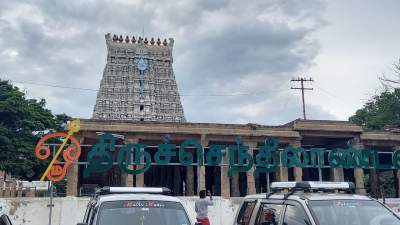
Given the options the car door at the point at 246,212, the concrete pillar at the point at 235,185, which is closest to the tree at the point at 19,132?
the concrete pillar at the point at 235,185

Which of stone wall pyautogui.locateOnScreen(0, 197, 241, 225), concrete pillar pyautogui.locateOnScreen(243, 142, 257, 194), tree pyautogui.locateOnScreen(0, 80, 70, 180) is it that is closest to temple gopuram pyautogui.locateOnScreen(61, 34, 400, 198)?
concrete pillar pyautogui.locateOnScreen(243, 142, 257, 194)

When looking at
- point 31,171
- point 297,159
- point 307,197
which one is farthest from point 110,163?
point 307,197

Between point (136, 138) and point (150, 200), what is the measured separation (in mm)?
19470

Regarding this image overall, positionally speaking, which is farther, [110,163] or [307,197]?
[110,163]

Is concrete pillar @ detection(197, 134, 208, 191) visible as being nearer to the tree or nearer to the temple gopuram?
the temple gopuram

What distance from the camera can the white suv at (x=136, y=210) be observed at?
6332 millimetres

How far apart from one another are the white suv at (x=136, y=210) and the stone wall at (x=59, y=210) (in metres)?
11.4

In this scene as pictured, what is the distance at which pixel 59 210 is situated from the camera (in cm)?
1948

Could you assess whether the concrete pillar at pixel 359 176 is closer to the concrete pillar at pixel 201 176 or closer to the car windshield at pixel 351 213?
the concrete pillar at pixel 201 176

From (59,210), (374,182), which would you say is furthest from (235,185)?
(59,210)

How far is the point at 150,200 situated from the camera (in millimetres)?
6699

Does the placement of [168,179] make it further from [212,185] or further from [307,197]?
[307,197]

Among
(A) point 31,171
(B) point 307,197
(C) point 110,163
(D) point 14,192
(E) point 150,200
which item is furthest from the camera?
(A) point 31,171

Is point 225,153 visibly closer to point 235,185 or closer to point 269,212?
point 235,185
